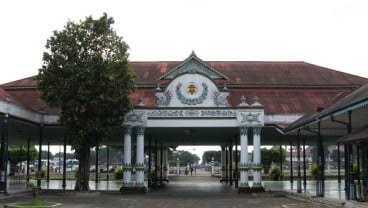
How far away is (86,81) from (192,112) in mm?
6924

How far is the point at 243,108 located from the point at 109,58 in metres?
8.58

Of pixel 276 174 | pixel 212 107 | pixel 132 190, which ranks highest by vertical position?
pixel 212 107

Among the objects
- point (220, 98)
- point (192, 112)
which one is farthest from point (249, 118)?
point (192, 112)

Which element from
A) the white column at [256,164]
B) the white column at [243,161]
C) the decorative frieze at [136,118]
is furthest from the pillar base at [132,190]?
the white column at [256,164]

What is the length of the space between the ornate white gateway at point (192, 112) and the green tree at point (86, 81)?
97.3 inches

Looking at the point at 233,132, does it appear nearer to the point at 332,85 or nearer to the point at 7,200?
the point at 332,85

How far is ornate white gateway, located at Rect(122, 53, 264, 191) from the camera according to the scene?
103ft

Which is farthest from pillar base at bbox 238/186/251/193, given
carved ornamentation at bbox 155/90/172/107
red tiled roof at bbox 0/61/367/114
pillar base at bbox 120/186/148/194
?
carved ornamentation at bbox 155/90/172/107

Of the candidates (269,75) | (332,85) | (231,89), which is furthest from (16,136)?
(332,85)

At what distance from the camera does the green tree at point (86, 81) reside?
2828cm

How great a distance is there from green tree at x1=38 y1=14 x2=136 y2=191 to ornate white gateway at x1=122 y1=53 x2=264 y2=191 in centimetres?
247

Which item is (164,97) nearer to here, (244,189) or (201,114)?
(201,114)

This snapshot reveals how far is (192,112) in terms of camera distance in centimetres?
3156

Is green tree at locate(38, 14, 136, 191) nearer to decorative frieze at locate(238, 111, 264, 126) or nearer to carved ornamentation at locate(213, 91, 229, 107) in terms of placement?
carved ornamentation at locate(213, 91, 229, 107)
